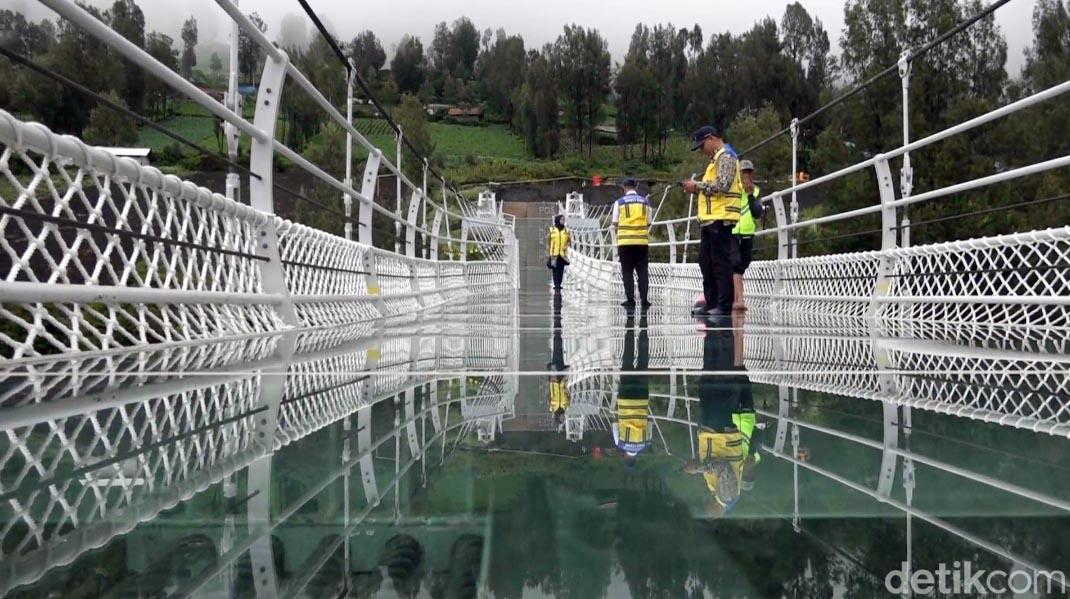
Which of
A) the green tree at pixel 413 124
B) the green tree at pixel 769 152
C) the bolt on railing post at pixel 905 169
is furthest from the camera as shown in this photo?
the green tree at pixel 413 124

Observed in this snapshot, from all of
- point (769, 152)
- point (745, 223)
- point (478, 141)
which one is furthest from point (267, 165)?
point (478, 141)

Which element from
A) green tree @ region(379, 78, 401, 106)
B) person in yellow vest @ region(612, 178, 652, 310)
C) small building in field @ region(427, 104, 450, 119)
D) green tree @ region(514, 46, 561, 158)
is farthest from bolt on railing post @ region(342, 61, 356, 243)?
small building in field @ region(427, 104, 450, 119)

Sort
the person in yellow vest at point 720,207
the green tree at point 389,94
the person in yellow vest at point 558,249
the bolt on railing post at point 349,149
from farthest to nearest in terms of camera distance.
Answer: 1. the green tree at point 389,94
2. the person in yellow vest at point 558,249
3. the person in yellow vest at point 720,207
4. the bolt on railing post at point 349,149

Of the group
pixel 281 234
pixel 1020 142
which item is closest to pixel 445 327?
pixel 281 234

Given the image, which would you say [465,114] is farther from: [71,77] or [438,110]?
[71,77]

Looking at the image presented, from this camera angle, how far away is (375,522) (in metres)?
0.93

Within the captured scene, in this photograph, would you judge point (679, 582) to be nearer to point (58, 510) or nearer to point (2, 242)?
point (58, 510)

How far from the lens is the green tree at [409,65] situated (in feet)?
303

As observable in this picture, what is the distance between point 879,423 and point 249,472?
1.03 metres

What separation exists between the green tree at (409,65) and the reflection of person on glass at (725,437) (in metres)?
92.9

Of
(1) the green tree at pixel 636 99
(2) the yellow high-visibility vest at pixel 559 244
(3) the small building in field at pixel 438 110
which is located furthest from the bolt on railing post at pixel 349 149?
(3) the small building in field at pixel 438 110

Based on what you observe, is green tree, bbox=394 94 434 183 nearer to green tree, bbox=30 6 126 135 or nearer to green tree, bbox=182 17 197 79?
green tree, bbox=30 6 126 135

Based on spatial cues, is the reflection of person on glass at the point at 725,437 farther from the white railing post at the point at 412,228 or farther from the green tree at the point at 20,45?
the white railing post at the point at 412,228

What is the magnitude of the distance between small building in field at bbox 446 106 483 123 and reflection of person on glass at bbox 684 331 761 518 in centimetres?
8789
